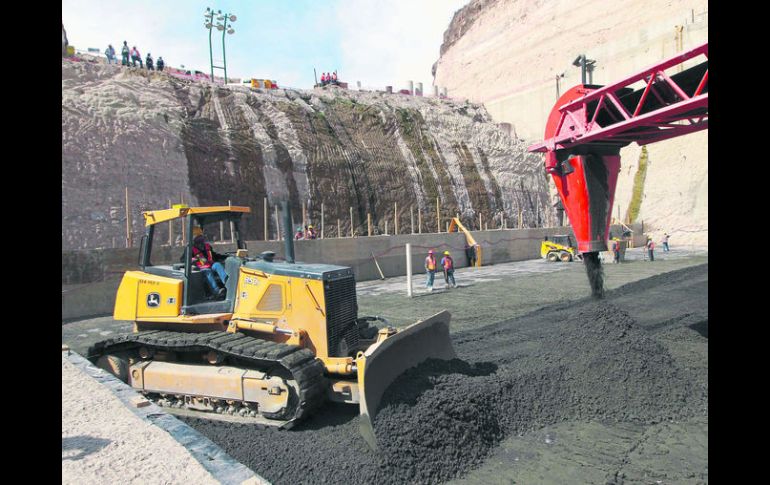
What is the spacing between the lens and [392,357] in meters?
5.15

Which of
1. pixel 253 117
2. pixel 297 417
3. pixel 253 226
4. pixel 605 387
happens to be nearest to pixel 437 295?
pixel 605 387

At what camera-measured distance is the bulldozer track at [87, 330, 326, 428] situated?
4.82 meters

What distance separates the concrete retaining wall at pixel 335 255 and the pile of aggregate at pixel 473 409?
9099 mm

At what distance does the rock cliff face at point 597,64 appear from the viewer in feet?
118

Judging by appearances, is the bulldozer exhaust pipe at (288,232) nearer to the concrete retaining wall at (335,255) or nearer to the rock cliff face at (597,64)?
the concrete retaining wall at (335,255)

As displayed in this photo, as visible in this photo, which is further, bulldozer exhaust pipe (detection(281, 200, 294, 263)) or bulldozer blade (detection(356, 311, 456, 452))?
bulldozer exhaust pipe (detection(281, 200, 294, 263))

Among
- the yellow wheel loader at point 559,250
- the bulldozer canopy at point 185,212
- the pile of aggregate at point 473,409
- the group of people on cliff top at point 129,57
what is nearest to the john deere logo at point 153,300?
the bulldozer canopy at point 185,212

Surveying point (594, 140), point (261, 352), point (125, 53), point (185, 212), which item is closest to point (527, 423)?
point (261, 352)

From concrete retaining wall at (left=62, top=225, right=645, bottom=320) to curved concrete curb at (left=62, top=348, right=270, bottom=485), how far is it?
7.42 meters

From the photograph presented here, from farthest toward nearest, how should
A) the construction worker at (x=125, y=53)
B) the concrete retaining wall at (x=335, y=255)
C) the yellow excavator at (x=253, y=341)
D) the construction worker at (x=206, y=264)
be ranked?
1. the construction worker at (x=125, y=53)
2. the concrete retaining wall at (x=335, y=255)
3. the construction worker at (x=206, y=264)
4. the yellow excavator at (x=253, y=341)

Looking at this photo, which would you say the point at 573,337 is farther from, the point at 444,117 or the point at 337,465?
the point at 444,117

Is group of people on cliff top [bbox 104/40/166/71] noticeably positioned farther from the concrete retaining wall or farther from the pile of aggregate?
the pile of aggregate

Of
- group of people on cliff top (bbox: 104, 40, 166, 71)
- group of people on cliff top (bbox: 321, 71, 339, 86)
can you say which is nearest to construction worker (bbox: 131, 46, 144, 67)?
group of people on cliff top (bbox: 104, 40, 166, 71)
